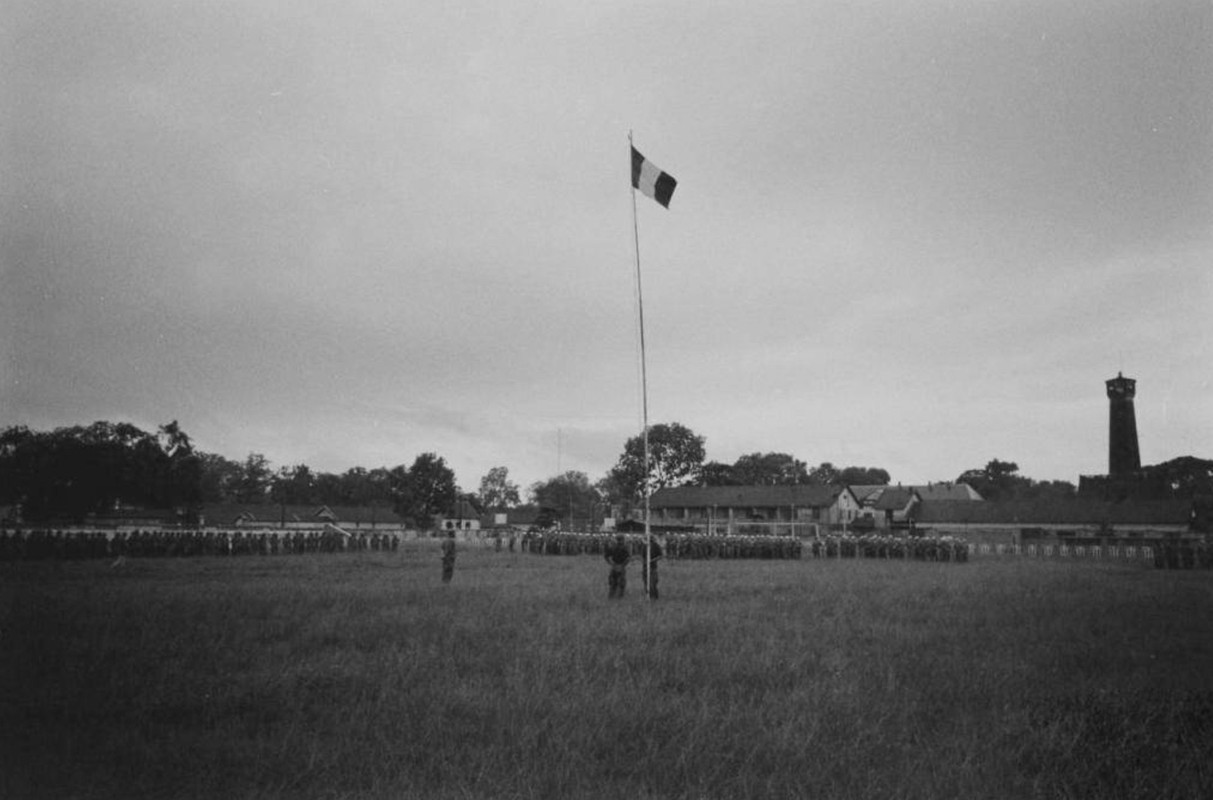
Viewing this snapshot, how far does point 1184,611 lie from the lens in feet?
55.1

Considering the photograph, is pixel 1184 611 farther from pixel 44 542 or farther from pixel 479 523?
pixel 479 523

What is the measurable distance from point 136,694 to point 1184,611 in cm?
1993

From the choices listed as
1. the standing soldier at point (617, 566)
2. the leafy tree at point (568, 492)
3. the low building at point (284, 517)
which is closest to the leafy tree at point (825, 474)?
the leafy tree at point (568, 492)

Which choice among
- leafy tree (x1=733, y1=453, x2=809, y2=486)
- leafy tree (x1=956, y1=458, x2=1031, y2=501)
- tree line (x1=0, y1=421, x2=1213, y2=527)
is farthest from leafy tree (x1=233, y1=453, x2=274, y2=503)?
leafy tree (x1=956, y1=458, x2=1031, y2=501)

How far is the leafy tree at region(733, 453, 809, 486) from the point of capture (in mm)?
122688

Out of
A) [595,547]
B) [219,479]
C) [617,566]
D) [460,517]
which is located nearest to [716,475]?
[460,517]

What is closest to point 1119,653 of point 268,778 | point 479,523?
point 268,778

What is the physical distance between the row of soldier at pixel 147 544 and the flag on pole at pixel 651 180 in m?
29.1

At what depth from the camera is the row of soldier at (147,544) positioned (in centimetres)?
3119

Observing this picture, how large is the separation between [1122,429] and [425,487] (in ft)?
307

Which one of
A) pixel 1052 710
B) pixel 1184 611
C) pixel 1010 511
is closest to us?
pixel 1052 710

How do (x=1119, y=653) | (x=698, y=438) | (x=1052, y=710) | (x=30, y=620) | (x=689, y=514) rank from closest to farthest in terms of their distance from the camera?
(x=1052, y=710) → (x=1119, y=653) → (x=30, y=620) → (x=689, y=514) → (x=698, y=438)

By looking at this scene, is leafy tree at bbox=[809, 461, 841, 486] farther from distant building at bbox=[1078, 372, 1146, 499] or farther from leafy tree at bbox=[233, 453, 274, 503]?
leafy tree at bbox=[233, 453, 274, 503]

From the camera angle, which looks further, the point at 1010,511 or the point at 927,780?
the point at 1010,511
